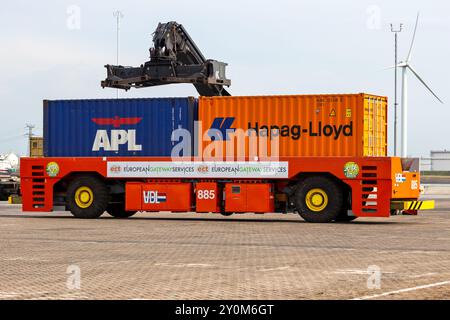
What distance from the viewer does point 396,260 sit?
46.7 ft

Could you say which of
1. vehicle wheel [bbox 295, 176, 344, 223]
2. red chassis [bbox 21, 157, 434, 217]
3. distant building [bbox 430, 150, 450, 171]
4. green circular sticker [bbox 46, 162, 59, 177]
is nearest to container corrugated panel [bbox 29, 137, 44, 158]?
green circular sticker [bbox 46, 162, 59, 177]

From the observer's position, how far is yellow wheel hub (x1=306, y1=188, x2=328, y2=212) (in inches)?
984

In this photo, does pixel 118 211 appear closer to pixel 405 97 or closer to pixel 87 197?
pixel 87 197

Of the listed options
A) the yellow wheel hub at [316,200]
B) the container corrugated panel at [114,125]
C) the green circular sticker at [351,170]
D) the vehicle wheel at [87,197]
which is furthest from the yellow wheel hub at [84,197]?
the green circular sticker at [351,170]

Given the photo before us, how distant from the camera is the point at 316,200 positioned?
25.1 meters

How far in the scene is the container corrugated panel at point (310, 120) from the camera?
82.4 ft

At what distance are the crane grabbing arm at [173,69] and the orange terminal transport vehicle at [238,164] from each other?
381 cm

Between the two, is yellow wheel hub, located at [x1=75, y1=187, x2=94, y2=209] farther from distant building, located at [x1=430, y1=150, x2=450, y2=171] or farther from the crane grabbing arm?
distant building, located at [x1=430, y1=150, x2=450, y2=171]

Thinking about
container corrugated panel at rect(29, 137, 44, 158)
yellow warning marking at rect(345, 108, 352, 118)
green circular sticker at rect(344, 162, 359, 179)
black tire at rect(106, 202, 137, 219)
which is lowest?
black tire at rect(106, 202, 137, 219)

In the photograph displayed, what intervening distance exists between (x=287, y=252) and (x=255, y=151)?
10559mm

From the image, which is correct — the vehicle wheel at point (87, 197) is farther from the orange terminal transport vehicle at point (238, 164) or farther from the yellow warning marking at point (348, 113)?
the yellow warning marking at point (348, 113)

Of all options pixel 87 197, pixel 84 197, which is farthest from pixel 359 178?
pixel 84 197

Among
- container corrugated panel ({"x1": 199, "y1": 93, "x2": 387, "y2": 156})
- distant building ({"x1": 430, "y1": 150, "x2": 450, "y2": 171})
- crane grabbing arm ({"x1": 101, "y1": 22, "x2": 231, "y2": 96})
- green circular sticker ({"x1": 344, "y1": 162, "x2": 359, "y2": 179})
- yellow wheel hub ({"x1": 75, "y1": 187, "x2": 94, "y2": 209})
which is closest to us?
green circular sticker ({"x1": 344, "y1": 162, "x2": 359, "y2": 179})
